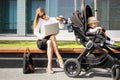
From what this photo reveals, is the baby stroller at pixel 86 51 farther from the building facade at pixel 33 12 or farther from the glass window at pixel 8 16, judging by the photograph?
the glass window at pixel 8 16

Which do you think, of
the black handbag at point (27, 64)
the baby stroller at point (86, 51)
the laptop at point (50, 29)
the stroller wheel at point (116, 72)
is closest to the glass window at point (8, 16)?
the laptop at point (50, 29)

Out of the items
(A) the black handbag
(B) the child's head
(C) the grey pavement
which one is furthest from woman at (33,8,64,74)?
(B) the child's head

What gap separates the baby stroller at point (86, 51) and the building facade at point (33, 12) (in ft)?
37.9

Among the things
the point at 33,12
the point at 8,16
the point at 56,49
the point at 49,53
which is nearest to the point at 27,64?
the point at 49,53

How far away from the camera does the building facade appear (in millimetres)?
20984

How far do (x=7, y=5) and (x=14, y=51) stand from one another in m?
18.5

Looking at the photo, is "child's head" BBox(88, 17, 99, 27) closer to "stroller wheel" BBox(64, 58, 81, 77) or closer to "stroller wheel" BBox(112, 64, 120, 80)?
"stroller wheel" BBox(64, 58, 81, 77)

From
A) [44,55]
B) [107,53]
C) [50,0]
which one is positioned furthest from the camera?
[50,0]

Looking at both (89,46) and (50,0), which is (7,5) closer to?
(50,0)

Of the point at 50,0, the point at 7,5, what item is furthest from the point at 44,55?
the point at 7,5

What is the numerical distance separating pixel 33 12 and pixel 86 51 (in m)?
18.5

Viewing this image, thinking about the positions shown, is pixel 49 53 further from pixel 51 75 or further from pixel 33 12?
pixel 33 12

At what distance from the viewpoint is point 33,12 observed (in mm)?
25109

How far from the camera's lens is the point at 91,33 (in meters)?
6.84
